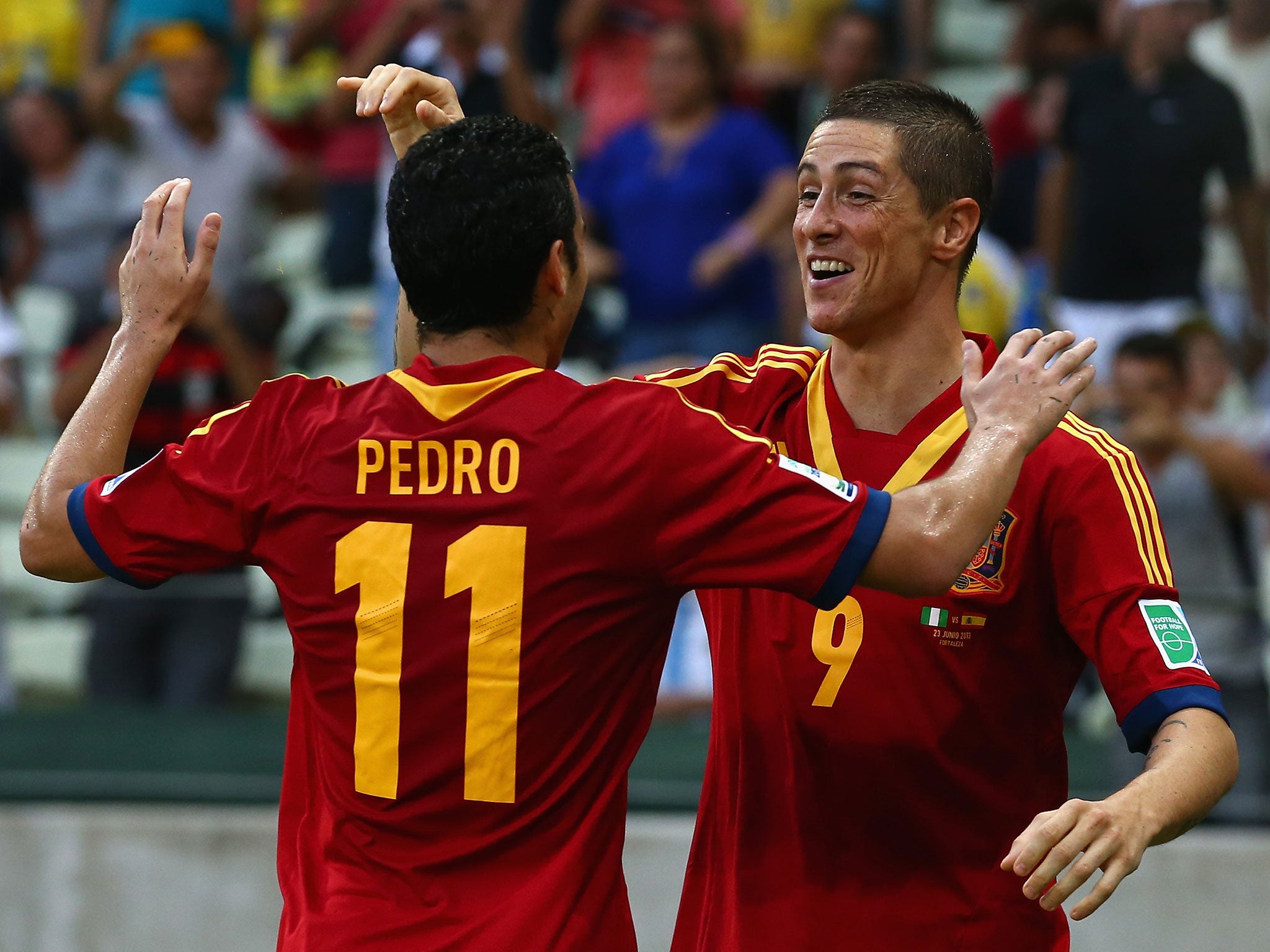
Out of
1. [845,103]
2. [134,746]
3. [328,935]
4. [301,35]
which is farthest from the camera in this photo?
[301,35]

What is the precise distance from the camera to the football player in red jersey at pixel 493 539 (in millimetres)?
2502

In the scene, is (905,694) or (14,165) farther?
(14,165)

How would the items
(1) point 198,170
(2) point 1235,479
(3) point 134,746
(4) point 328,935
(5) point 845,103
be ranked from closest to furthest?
(4) point 328,935 → (5) point 845,103 → (2) point 1235,479 → (3) point 134,746 → (1) point 198,170

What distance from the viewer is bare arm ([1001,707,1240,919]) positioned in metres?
2.36

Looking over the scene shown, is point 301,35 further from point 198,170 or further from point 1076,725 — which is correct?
point 1076,725

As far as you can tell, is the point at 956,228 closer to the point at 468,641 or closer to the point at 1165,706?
the point at 1165,706

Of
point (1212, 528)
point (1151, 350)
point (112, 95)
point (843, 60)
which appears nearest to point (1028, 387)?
point (1212, 528)

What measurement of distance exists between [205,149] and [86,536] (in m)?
5.92

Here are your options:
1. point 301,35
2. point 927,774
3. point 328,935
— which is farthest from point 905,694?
point 301,35

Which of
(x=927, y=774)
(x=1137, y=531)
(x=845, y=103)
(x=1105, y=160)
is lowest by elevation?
(x=927, y=774)

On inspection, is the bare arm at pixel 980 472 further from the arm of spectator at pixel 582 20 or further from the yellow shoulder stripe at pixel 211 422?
the arm of spectator at pixel 582 20

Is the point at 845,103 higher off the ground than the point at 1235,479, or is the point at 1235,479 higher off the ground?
the point at 845,103

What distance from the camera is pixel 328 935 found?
8.39 feet

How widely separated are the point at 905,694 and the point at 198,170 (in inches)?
240
